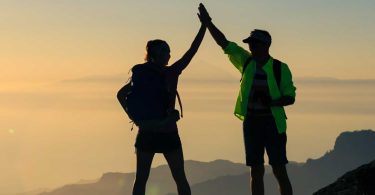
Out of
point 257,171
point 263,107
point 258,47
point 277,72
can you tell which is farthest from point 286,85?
point 257,171

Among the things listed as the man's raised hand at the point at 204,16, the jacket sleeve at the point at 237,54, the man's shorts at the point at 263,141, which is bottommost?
the man's shorts at the point at 263,141

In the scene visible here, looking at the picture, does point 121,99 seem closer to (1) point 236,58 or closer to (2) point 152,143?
(2) point 152,143

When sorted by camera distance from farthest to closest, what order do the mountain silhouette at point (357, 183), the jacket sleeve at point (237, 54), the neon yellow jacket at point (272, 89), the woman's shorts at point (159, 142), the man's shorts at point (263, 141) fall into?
the jacket sleeve at point (237, 54)
the man's shorts at point (263, 141)
the neon yellow jacket at point (272, 89)
the woman's shorts at point (159, 142)
the mountain silhouette at point (357, 183)

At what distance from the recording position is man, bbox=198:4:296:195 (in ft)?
→ 37.0

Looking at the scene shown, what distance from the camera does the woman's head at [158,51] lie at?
10344mm

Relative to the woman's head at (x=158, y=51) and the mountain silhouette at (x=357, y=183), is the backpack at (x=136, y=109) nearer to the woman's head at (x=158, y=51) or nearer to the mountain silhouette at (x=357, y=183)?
the woman's head at (x=158, y=51)

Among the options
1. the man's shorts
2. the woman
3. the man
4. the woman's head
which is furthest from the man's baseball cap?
the woman's head

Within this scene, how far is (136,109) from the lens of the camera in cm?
1055

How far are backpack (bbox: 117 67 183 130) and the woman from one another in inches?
0.5

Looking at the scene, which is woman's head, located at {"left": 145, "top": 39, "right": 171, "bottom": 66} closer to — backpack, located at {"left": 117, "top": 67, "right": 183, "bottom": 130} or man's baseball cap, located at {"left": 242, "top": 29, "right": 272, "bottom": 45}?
backpack, located at {"left": 117, "top": 67, "right": 183, "bottom": 130}

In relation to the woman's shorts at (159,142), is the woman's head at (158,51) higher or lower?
higher

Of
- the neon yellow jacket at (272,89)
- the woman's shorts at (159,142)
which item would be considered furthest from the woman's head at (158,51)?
the neon yellow jacket at (272,89)

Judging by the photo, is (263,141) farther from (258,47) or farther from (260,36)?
(260,36)

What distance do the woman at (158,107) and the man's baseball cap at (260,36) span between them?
1.46m
